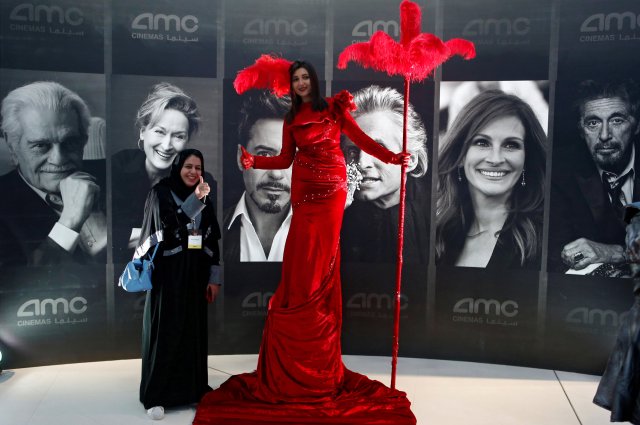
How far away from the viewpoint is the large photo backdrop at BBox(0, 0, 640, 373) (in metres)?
4.39

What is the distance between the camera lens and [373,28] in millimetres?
4719

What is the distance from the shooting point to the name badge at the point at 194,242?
355 centimetres

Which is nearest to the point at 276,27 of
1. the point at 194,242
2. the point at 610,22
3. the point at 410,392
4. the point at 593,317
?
the point at 194,242

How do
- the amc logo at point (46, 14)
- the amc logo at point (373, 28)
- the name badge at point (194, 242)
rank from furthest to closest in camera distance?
the amc logo at point (373, 28) < the amc logo at point (46, 14) < the name badge at point (194, 242)

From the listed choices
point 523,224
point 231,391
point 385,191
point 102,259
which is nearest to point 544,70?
point 523,224

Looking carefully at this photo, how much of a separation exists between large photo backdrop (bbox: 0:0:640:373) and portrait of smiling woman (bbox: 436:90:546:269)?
15 mm

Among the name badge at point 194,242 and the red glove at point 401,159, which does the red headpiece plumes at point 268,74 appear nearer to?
the red glove at point 401,159

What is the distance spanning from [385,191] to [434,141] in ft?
1.81

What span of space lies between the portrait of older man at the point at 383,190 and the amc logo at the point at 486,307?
0.48 metres

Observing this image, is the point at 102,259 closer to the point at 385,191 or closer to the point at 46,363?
the point at 46,363

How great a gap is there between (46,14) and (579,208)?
13.7 ft

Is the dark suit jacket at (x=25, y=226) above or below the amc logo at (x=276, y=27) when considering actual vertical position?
below

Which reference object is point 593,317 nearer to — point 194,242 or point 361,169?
point 361,169

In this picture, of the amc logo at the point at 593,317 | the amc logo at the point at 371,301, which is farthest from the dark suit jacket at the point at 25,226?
the amc logo at the point at 593,317
